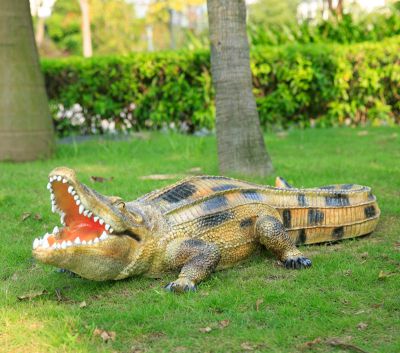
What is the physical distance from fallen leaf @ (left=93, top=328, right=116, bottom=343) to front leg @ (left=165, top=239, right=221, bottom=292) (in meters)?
0.78

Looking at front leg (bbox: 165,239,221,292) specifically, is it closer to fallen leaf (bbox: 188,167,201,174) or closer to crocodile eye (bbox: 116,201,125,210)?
crocodile eye (bbox: 116,201,125,210)

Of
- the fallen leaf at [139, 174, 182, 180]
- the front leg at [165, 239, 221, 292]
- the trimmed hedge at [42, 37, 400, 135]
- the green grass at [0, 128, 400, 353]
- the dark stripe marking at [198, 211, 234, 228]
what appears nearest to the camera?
the green grass at [0, 128, 400, 353]

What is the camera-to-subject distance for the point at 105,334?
12.2 ft

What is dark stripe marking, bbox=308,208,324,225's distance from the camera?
555 centimetres

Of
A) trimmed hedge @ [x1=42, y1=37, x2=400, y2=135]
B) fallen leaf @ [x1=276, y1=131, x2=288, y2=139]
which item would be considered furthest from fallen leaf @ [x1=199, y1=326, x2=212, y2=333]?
trimmed hedge @ [x1=42, y1=37, x2=400, y2=135]

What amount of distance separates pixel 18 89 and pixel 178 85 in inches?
149

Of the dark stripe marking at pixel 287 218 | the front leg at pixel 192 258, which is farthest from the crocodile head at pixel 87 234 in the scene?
the dark stripe marking at pixel 287 218

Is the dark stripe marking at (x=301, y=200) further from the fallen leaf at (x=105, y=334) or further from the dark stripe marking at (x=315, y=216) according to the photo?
the fallen leaf at (x=105, y=334)

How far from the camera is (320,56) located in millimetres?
12781

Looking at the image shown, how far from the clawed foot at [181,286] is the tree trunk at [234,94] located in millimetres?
3499

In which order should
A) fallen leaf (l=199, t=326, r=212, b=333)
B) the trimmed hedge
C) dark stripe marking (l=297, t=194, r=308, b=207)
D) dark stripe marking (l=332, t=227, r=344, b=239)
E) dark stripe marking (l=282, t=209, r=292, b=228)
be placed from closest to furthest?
fallen leaf (l=199, t=326, r=212, b=333) < dark stripe marking (l=282, t=209, r=292, b=228) < dark stripe marking (l=297, t=194, r=308, b=207) < dark stripe marking (l=332, t=227, r=344, b=239) < the trimmed hedge

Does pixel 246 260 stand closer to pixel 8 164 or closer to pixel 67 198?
pixel 67 198

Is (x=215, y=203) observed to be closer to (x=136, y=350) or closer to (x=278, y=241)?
(x=278, y=241)

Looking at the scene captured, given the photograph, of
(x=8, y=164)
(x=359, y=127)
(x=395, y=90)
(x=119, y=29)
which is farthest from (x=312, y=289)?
(x=119, y=29)
